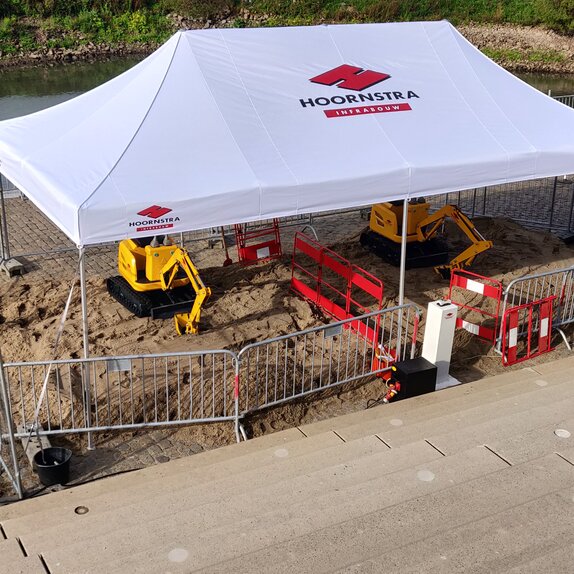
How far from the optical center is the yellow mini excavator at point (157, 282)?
11148mm

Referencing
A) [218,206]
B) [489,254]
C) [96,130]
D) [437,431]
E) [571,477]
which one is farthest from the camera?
[489,254]

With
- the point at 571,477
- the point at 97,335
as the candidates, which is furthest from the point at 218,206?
the point at 571,477

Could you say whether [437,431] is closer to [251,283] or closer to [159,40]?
[251,283]

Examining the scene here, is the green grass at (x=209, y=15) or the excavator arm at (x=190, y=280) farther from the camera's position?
the green grass at (x=209, y=15)

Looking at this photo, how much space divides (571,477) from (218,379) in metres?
4.11

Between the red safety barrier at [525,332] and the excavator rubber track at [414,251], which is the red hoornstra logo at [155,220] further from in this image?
the excavator rubber track at [414,251]

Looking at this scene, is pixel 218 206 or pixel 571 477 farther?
pixel 218 206

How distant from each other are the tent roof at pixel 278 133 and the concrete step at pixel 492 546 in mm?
4364

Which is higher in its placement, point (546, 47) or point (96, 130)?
point (96, 130)

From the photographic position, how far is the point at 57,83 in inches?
1593

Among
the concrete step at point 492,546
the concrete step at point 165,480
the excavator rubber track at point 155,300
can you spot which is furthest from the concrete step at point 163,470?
the excavator rubber track at point 155,300

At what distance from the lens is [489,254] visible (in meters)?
14.2

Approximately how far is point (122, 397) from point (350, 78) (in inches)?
214

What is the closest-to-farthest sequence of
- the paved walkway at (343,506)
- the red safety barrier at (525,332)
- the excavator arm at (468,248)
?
1. the paved walkway at (343,506)
2. the red safety barrier at (525,332)
3. the excavator arm at (468,248)
